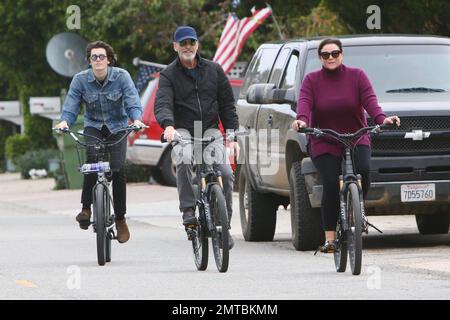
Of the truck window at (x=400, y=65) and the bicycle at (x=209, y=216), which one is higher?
the truck window at (x=400, y=65)

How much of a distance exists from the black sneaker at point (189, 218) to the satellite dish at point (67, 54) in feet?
57.9

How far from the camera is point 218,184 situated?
11531mm

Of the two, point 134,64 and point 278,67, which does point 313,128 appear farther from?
point 134,64

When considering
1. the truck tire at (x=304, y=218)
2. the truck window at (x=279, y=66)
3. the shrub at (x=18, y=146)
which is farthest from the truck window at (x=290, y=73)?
the shrub at (x=18, y=146)

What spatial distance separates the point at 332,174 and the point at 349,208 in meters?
0.42

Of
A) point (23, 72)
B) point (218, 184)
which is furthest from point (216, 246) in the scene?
point (23, 72)

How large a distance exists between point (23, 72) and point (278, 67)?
23.5 meters

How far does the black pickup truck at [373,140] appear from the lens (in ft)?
43.7

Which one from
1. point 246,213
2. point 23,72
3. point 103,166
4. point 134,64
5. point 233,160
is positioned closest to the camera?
point 103,166

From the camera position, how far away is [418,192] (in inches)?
524

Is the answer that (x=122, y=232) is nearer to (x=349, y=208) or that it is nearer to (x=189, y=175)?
(x=189, y=175)

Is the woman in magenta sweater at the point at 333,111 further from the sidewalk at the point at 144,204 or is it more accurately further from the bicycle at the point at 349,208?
the sidewalk at the point at 144,204

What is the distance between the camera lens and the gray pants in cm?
1186

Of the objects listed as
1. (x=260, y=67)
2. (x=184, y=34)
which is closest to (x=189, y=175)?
(x=184, y=34)
